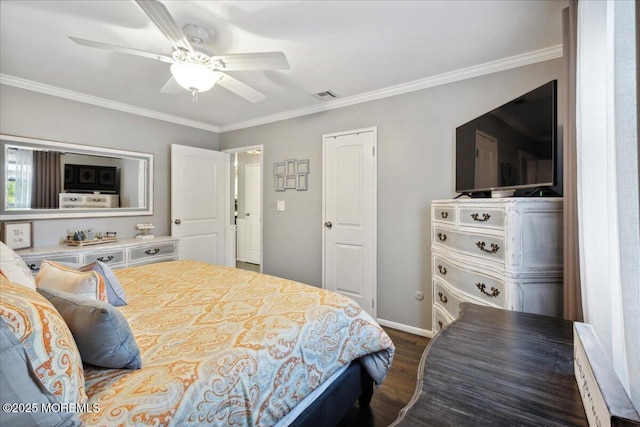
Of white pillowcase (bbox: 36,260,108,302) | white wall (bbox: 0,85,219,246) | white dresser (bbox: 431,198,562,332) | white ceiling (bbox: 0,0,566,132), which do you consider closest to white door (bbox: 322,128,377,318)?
white ceiling (bbox: 0,0,566,132)

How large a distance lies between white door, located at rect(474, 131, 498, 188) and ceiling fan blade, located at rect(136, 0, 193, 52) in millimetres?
2121

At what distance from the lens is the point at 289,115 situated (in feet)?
12.2

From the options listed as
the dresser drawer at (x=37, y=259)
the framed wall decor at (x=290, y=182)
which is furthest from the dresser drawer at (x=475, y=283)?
the dresser drawer at (x=37, y=259)

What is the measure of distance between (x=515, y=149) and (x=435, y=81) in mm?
1185

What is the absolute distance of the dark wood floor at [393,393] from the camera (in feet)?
5.54

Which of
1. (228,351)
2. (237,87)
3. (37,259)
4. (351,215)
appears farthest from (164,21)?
(37,259)

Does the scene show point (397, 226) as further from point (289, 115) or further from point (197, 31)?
point (197, 31)

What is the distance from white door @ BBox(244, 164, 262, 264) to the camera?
6078mm

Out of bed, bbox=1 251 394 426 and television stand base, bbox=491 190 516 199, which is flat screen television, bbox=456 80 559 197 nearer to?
television stand base, bbox=491 190 516 199

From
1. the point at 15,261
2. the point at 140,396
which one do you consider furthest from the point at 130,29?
the point at 140,396

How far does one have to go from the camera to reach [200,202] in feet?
13.4

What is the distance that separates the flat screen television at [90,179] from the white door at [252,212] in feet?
9.42

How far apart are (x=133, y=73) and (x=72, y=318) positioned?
2453mm

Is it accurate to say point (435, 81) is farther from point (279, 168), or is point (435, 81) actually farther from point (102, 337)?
point (102, 337)
